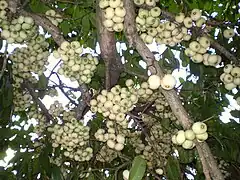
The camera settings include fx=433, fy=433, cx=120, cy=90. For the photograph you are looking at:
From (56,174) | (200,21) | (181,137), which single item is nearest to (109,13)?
(200,21)

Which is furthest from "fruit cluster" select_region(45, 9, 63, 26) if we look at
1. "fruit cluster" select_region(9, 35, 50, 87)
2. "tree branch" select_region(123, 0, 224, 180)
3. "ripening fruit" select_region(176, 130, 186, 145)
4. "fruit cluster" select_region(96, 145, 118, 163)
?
"ripening fruit" select_region(176, 130, 186, 145)

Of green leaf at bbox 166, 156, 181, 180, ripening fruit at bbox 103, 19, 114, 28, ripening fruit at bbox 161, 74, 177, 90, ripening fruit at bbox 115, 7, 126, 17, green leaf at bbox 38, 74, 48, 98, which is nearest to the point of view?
ripening fruit at bbox 161, 74, 177, 90

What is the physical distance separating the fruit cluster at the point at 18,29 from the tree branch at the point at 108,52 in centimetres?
52

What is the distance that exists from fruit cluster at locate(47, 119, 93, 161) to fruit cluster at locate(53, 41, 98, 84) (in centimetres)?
47

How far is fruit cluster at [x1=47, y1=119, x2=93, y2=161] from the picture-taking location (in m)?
3.55

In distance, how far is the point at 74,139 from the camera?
3561 mm

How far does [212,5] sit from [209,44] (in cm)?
196

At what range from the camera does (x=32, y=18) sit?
3.11m

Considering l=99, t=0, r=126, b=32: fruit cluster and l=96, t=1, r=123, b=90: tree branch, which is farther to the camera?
l=96, t=1, r=123, b=90: tree branch

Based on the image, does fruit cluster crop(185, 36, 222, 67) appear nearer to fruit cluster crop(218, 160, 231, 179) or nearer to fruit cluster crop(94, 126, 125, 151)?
fruit cluster crop(94, 126, 125, 151)

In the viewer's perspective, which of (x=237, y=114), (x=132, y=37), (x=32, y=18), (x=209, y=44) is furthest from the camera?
(x=237, y=114)

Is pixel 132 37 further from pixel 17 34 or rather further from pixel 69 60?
pixel 17 34

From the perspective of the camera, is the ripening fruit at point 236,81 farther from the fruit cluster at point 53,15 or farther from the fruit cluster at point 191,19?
the fruit cluster at point 53,15

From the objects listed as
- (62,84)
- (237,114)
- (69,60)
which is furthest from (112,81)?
(237,114)
